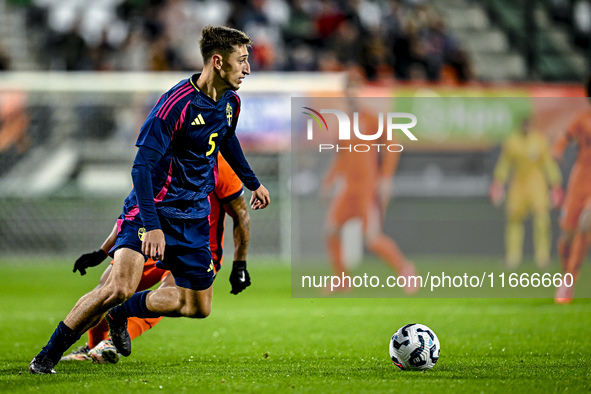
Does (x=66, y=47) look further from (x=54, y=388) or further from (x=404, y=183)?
(x=54, y=388)

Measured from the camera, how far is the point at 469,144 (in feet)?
47.5

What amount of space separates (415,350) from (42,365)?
232 centimetres

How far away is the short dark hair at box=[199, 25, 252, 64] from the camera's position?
18.6 ft

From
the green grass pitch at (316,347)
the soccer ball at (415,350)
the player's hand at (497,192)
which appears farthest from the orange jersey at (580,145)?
the soccer ball at (415,350)

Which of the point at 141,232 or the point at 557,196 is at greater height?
the point at 141,232

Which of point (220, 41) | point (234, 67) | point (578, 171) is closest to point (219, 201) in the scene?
point (234, 67)

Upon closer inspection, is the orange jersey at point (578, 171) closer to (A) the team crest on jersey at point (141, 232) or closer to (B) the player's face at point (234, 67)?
(B) the player's face at point (234, 67)

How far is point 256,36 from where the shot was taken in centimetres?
1730

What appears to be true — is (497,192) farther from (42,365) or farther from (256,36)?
(42,365)

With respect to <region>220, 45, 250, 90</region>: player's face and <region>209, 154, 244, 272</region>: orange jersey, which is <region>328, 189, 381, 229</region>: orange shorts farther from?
<region>220, 45, 250, 90</region>: player's face

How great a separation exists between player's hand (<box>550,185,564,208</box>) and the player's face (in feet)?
22.6

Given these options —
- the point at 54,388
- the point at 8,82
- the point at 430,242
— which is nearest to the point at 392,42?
the point at 430,242

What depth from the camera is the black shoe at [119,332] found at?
5930 millimetres

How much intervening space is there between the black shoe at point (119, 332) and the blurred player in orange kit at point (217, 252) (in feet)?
1.09
